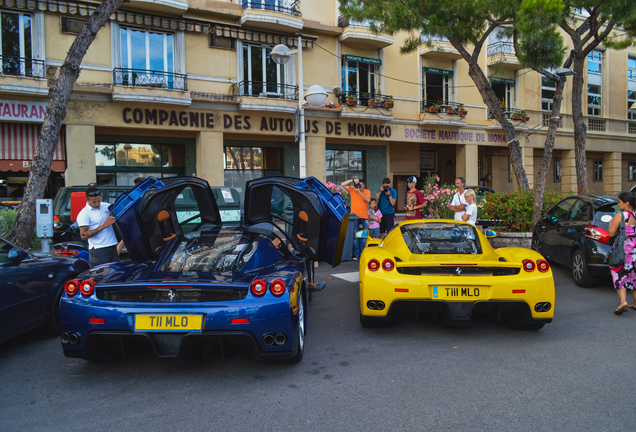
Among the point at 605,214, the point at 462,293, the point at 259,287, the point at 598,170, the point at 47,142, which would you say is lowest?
the point at 462,293

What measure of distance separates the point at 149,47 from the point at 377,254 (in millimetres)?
13880

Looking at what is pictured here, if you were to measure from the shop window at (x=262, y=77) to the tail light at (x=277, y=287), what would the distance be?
14.3 m

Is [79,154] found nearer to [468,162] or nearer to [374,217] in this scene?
[374,217]

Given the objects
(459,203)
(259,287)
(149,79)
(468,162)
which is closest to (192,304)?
(259,287)

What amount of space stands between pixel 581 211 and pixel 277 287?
21.4ft

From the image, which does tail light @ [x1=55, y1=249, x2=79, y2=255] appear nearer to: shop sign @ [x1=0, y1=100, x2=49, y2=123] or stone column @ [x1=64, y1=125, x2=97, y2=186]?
stone column @ [x1=64, y1=125, x2=97, y2=186]

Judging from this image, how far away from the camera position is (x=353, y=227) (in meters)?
10.5

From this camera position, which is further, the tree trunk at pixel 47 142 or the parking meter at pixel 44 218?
the tree trunk at pixel 47 142

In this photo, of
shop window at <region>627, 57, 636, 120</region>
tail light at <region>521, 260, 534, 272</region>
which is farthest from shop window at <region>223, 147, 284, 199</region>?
shop window at <region>627, 57, 636, 120</region>

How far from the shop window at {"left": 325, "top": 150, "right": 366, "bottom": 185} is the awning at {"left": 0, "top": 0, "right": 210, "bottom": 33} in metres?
7.37

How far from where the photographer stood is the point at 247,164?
1888cm

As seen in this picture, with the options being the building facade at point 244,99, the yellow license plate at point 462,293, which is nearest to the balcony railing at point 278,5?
the building facade at point 244,99

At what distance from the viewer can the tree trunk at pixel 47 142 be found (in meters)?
9.43

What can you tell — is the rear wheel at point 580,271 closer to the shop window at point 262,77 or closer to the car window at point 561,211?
the car window at point 561,211
